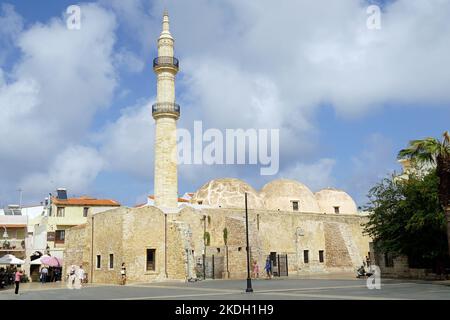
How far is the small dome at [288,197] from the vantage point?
41844 millimetres

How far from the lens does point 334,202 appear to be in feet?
152

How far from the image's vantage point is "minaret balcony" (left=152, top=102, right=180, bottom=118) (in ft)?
106

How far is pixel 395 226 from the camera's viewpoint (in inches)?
1016

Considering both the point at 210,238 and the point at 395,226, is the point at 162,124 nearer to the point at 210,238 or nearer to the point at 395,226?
the point at 210,238

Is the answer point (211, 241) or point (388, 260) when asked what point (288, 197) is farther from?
point (388, 260)

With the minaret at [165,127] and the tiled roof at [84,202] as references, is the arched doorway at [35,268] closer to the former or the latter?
the tiled roof at [84,202]

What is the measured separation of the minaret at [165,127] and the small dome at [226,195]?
7168mm

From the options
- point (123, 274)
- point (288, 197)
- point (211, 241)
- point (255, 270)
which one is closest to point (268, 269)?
point (255, 270)

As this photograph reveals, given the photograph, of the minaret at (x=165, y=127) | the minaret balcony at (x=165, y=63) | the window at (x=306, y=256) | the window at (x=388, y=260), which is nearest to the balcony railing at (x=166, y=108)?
the minaret at (x=165, y=127)

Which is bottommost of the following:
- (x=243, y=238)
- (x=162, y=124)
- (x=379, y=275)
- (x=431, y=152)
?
(x=379, y=275)
